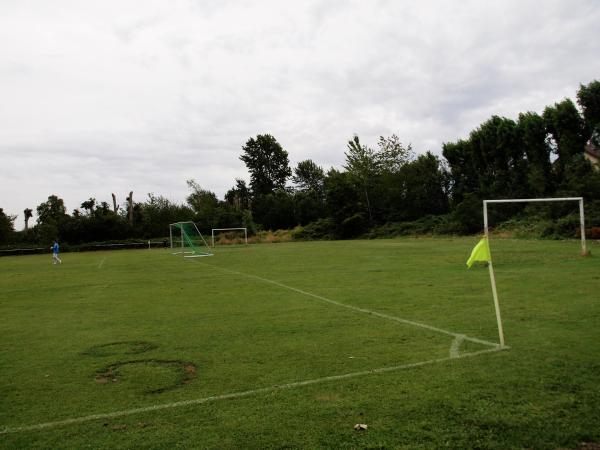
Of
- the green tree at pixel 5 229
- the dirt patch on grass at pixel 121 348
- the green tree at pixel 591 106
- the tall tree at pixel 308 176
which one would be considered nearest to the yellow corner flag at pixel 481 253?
the dirt patch on grass at pixel 121 348

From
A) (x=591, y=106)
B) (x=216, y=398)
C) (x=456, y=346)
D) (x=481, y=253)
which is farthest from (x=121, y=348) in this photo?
(x=591, y=106)

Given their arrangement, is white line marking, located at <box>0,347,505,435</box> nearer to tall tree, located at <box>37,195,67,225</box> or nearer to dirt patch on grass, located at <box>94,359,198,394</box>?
dirt patch on grass, located at <box>94,359,198,394</box>

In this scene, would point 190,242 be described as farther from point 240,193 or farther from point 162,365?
point 240,193

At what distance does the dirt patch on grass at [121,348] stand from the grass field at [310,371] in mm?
32

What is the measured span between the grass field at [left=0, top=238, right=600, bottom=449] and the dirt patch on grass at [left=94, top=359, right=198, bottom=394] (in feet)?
0.09

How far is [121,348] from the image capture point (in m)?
7.34

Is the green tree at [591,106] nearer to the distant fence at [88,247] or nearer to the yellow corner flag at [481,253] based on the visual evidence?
the yellow corner flag at [481,253]

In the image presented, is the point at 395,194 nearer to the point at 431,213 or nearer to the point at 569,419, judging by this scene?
the point at 431,213

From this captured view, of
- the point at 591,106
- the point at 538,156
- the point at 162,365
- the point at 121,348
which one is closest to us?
the point at 162,365

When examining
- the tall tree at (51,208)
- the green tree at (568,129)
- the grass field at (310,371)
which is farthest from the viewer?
the tall tree at (51,208)

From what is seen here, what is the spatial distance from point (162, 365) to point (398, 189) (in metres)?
54.5

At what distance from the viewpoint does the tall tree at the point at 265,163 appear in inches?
3482

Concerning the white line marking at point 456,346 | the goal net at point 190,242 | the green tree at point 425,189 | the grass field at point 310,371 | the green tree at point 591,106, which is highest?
the green tree at point 591,106

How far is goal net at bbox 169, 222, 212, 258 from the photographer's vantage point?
1437 inches
